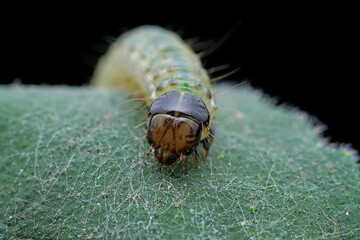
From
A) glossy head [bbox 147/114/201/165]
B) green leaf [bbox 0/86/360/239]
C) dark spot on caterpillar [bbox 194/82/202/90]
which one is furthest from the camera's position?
dark spot on caterpillar [bbox 194/82/202/90]

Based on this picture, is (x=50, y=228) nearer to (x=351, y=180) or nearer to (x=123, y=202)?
(x=123, y=202)

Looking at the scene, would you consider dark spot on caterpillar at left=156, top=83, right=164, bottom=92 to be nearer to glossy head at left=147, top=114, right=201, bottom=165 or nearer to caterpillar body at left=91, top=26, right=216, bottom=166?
caterpillar body at left=91, top=26, right=216, bottom=166

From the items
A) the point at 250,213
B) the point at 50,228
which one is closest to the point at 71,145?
the point at 50,228

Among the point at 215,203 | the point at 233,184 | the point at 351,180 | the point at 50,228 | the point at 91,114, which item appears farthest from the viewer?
the point at 91,114

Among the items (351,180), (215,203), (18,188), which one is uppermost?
(351,180)

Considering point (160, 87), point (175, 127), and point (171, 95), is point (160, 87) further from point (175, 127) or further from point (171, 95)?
point (175, 127)

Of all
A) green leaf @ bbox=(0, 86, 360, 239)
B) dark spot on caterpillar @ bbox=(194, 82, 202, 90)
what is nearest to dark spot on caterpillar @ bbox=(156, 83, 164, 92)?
dark spot on caterpillar @ bbox=(194, 82, 202, 90)
